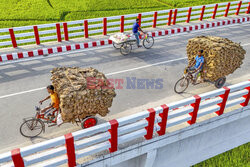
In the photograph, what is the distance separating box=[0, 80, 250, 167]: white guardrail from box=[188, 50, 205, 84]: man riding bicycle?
183 cm

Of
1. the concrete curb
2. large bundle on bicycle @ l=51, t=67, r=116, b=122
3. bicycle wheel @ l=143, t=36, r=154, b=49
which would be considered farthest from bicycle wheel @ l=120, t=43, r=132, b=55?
large bundle on bicycle @ l=51, t=67, r=116, b=122

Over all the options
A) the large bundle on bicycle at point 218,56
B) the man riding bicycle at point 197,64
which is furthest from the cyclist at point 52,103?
the large bundle on bicycle at point 218,56

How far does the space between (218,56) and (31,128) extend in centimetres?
671

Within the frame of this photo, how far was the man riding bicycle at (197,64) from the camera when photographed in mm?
8512

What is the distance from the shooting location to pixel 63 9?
18688 millimetres

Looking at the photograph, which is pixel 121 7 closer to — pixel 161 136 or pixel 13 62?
pixel 13 62

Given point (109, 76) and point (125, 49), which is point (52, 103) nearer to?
point (109, 76)

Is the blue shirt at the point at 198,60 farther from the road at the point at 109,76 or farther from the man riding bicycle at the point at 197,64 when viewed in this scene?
the road at the point at 109,76

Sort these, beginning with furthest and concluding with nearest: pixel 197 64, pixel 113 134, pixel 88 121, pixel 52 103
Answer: pixel 197 64, pixel 88 121, pixel 52 103, pixel 113 134

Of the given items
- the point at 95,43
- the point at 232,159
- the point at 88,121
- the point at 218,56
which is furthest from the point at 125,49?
the point at 232,159

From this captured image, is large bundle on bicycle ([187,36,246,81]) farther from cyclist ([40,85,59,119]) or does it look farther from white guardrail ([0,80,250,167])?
cyclist ([40,85,59,119])

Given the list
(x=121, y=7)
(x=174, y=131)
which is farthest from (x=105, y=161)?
(x=121, y=7)

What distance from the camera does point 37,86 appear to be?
30.2ft

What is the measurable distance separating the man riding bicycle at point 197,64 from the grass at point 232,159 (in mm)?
3249
